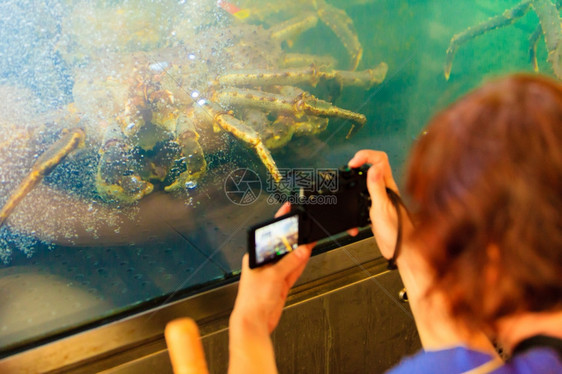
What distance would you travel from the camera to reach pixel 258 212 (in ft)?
4.43

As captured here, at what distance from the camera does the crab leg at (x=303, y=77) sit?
1.30 metres

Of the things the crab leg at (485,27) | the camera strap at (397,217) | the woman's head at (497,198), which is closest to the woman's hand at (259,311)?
the camera strap at (397,217)

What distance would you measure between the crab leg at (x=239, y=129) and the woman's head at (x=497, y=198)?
33.4 inches

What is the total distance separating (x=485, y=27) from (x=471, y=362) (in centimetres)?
167

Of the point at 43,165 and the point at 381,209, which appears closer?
the point at 381,209

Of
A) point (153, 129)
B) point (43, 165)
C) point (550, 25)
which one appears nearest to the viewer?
point (43, 165)

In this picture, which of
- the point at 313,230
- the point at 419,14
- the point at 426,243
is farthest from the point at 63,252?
the point at 419,14

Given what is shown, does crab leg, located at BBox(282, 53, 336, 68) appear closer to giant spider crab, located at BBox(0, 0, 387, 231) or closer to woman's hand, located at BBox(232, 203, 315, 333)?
giant spider crab, located at BBox(0, 0, 387, 231)

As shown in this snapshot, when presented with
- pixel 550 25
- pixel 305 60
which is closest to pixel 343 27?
pixel 305 60

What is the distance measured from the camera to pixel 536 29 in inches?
77.5

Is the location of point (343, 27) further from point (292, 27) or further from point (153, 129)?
point (153, 129)

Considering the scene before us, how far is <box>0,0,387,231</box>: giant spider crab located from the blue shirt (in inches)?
33.6

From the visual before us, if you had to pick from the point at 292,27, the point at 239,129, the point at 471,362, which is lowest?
the point at 239,129

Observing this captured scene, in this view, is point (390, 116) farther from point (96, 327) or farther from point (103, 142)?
point (96, 327)
